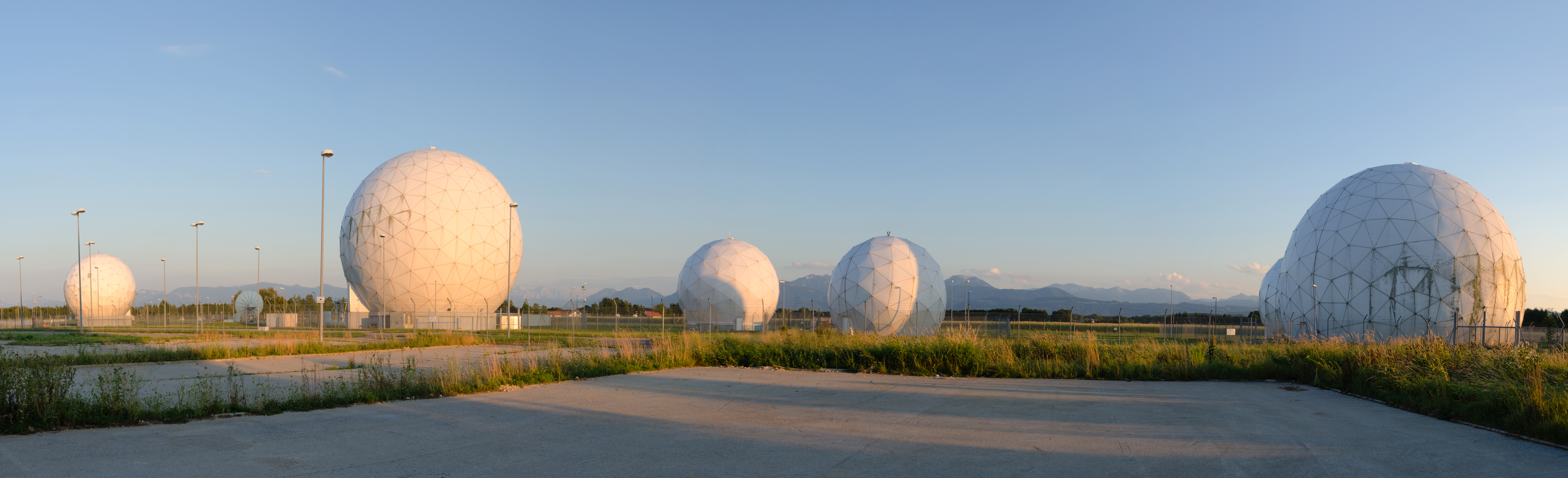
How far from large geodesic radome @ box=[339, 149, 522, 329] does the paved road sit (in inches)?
1363

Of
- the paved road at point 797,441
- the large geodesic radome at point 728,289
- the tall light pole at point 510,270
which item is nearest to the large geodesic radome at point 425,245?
the tall light pole at point 510,270

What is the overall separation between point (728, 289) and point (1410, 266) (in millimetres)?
32897

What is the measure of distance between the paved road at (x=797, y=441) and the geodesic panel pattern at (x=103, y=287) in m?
80.9

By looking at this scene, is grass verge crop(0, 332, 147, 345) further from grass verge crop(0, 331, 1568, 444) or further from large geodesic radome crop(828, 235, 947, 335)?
large geodesic radome crop(828, 235, 947, 335)

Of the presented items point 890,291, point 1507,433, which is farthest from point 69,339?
point 1507,433

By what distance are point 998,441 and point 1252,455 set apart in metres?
2.20

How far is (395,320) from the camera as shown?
4350 cm

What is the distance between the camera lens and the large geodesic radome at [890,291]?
36.7 m

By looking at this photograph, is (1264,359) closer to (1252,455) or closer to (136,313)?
(1252,455)

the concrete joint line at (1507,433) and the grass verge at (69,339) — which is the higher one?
the concrete joint line at (1507,433)

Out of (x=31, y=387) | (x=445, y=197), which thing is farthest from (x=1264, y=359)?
(x=445, y=197)

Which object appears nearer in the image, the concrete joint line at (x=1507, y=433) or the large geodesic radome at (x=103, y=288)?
the concrete joint line at (x=1507, y=433)

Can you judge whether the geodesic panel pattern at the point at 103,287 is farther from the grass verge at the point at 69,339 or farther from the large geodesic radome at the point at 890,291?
the large geodesic radome at the point at 890,291

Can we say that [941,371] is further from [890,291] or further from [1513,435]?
[890,291]
